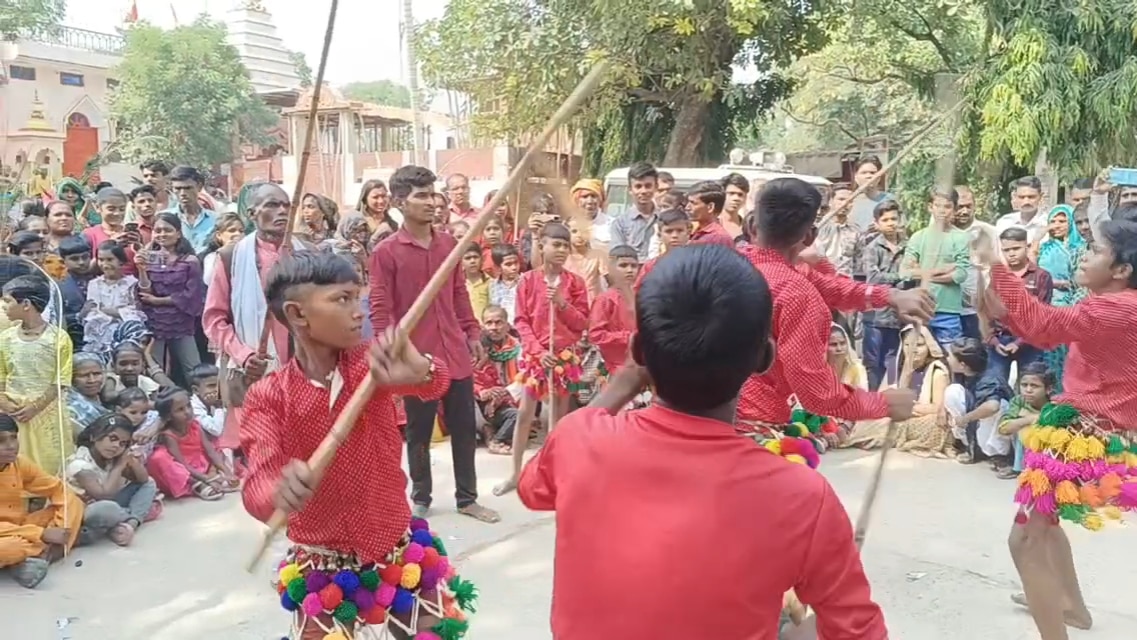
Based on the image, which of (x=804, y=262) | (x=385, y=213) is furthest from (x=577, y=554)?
(x=385, y=213)

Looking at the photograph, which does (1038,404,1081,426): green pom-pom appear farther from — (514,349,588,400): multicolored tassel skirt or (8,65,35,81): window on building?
(8,65,35,81): window on building

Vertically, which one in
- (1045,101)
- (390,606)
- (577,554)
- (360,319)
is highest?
(1045,101)

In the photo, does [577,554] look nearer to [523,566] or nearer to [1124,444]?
[1124,444]

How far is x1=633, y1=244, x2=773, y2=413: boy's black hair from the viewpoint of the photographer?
1.54 metres

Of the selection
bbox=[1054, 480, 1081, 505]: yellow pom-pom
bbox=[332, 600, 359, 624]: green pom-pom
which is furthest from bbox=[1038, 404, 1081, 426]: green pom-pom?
bbox=[332, 600, 359, 624]: green pom-pom

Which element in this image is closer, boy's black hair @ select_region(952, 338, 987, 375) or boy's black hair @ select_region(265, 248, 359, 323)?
boy's black hair @ select_region(265, 248, 359, 323)

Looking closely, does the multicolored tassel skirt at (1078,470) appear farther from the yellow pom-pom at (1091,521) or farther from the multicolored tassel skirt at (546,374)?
the multicolored tassel skirt at (546,374)

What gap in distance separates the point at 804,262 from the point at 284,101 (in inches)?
1442

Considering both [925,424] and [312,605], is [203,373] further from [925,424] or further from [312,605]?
[925,424]

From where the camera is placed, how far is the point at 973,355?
6.68m

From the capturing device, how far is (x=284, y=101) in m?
37.6

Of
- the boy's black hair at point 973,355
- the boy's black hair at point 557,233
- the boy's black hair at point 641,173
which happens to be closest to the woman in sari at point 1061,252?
the boy's black hair at point 973,355

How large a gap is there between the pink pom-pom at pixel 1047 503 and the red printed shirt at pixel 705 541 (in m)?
2.30

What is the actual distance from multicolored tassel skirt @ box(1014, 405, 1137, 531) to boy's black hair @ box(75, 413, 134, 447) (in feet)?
14.0
